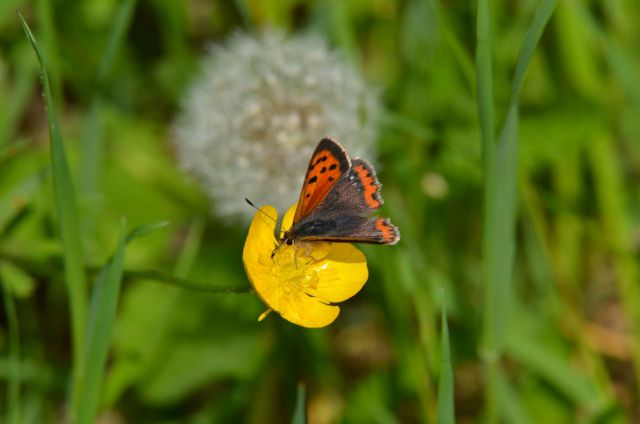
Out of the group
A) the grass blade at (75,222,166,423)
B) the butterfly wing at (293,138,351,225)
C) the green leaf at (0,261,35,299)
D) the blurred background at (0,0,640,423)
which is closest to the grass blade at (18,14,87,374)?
the grass blade at (75,222,166,423)

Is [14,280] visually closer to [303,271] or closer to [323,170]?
[303,271]

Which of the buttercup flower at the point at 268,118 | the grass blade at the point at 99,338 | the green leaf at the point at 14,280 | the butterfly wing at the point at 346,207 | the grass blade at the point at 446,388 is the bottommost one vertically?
the grass blade at the point at 446,388

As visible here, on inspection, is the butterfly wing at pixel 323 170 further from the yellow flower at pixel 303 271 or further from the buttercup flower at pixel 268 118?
the buttercup flower at pixel 268 118

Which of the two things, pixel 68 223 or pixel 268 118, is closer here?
pixel 68 223

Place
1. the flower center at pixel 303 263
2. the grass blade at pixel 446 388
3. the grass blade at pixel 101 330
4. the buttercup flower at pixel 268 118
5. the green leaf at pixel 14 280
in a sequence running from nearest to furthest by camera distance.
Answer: the grass blade at pixel 446 388 → the grass blade at pixel 101 330 → the flower center at pixel 303 263 → the green leaf at pixel 14 280 → the buttercup flower at pixel 268 118

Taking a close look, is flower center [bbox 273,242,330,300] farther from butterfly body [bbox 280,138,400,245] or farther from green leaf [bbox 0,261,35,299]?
green leaf [bbox 0,261,35,299]

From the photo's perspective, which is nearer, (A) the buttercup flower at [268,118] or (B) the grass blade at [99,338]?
(B) the grass blade at [99,338]

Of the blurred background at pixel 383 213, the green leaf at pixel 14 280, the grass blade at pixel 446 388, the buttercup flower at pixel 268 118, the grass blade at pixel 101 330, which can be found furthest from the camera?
the blurred background at pixel 383 213

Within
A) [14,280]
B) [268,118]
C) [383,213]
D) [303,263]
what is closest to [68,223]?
[14,280]

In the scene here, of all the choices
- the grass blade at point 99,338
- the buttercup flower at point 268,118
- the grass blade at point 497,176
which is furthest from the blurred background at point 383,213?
the grass blade at point 99,338
